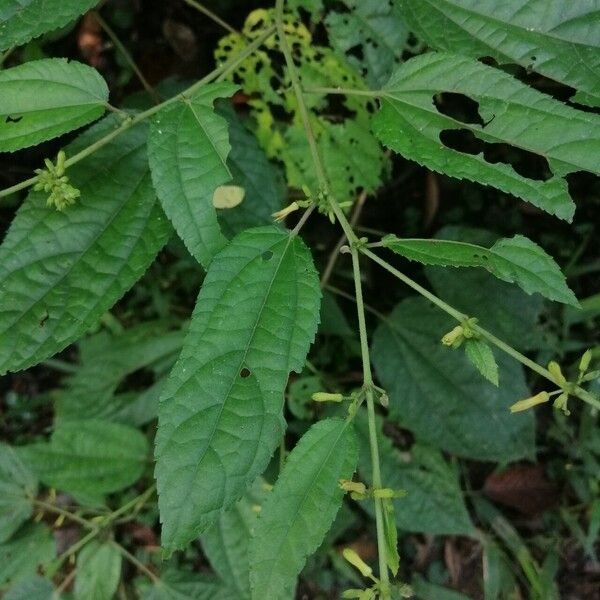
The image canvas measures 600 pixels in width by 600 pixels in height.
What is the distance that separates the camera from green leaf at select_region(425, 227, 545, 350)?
2.26m

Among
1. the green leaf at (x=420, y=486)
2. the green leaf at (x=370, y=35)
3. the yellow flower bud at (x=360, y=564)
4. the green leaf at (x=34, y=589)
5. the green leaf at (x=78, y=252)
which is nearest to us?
the yellow flower bud at (x=360, y=564)

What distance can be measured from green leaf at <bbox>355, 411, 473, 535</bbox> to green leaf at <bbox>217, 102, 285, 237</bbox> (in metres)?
0.81

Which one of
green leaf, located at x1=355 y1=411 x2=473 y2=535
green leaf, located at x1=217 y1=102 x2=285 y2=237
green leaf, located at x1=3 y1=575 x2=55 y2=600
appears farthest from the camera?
green leaf, located at x1=355 y1=411 x2=473 y2=535

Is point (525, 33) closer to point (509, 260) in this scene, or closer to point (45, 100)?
point (509, 260)

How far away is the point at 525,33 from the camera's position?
1.55m

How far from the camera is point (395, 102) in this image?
4.81ft

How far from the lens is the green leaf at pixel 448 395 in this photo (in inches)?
86.4

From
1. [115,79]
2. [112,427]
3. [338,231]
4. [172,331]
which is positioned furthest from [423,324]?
[115,79]

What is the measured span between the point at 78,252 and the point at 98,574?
106 cm

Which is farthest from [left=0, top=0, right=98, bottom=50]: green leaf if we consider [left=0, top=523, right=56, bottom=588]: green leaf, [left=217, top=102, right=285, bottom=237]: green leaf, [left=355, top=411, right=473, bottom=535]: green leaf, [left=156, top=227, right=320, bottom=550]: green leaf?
[left=0, top=523, right=56, bottom=588]: green leaf

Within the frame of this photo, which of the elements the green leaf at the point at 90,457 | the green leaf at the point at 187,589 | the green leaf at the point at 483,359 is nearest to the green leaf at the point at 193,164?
the green leaf at the point at 483,359

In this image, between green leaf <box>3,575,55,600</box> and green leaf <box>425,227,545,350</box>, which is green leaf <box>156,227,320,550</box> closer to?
green leaf <box>425,227,545,350</box>

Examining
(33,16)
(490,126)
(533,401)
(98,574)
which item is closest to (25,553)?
(98,574)

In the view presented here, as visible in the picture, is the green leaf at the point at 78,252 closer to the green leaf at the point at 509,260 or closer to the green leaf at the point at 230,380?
the green leaf at the point at 230,380
